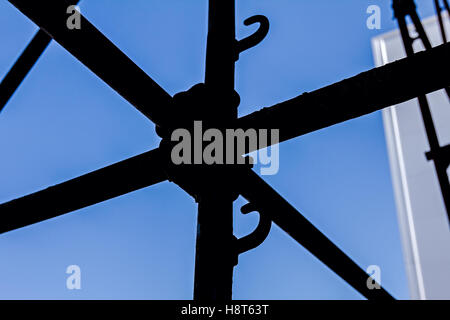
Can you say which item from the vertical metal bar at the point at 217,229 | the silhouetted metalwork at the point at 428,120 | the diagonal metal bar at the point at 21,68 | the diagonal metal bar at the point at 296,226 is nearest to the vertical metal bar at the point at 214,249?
the vertical metal bar at the point at 217,229

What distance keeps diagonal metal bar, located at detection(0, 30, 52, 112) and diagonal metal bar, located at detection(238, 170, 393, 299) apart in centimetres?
147

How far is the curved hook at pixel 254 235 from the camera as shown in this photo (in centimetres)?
118

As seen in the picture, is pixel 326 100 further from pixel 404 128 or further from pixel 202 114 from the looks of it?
pixel 404 128

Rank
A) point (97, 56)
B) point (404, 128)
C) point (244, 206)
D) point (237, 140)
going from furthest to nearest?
A: point (404, 128)
point (244, 206)
point (237, 140)
point (97, 56)

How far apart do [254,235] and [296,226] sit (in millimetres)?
266

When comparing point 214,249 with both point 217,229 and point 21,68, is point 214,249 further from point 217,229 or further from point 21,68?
point 21,68

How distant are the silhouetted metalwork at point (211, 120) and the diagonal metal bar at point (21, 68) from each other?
0.95 m

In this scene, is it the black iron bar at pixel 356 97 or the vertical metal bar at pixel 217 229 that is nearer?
the black iron bar at pixel 356 97

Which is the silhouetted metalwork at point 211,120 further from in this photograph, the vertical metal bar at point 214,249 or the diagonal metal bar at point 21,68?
the diagonal metal bar at point 21,68

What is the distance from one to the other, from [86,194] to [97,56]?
16.9 inches

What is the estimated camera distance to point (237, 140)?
3.65ft

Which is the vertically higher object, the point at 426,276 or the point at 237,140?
the point at 426,276
